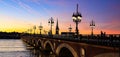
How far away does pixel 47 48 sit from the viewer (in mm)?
94375

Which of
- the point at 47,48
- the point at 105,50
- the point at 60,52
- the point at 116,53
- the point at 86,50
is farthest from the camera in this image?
the point at 47,48

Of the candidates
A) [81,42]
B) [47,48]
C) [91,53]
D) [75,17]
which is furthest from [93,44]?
[47,48]

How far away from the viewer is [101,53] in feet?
113

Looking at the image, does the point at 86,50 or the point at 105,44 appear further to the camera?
the point at 86,50

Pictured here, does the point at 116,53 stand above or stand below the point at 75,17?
below

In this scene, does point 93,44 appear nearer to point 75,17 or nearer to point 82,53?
point 82,53

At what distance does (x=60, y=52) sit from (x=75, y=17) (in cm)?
1445

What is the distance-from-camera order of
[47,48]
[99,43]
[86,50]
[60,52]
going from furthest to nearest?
[47,48] → [60,52] → [86,50] → [99,43]

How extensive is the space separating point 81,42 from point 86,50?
3.11 metres

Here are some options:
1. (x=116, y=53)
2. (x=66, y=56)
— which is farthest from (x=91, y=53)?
(x=66, y=56)

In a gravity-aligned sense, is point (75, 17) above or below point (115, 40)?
above

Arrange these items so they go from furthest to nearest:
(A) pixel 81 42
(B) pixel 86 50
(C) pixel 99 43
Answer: (A) pixel 81 42, (B) pixel 86 50, (C) pixel 99 43

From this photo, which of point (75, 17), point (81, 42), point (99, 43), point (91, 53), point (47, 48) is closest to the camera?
point (99, 43)

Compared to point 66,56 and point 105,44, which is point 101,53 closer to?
point 105,44
